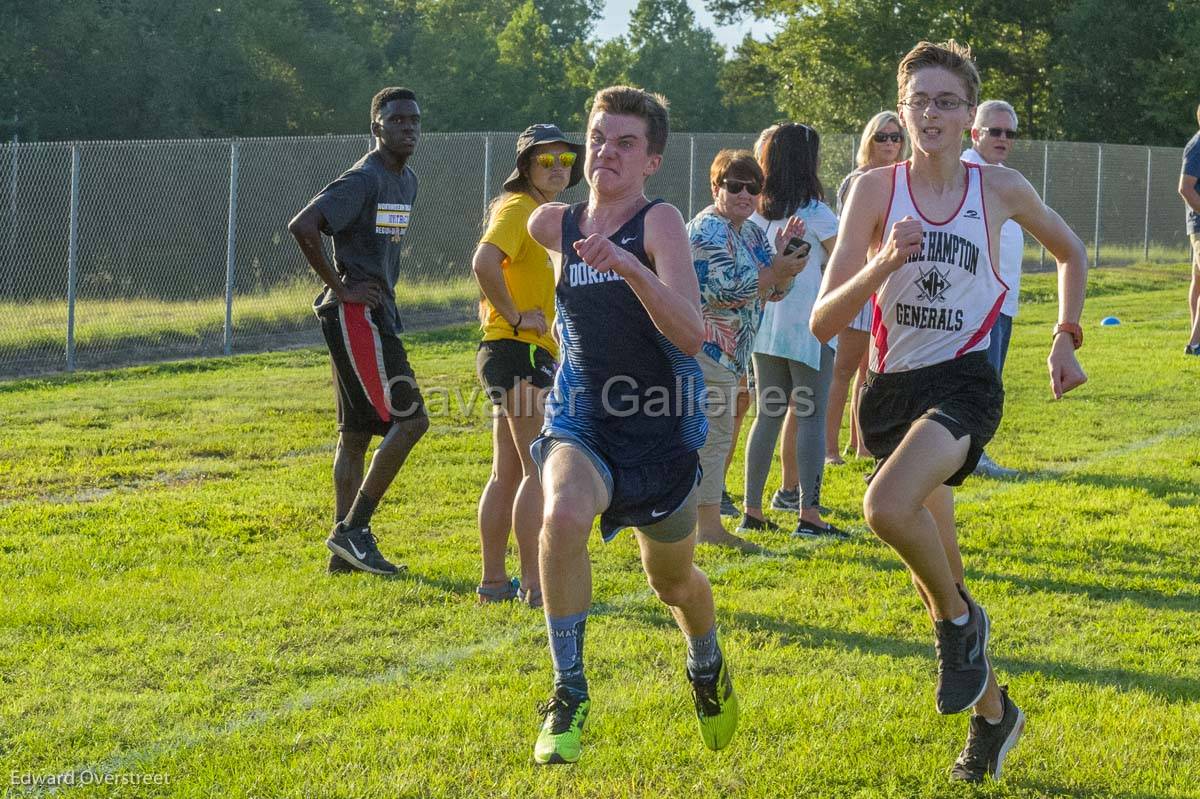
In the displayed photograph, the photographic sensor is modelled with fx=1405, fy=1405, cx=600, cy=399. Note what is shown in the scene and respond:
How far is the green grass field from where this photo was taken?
13.9ft

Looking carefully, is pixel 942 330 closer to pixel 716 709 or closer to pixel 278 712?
pixel 716 709

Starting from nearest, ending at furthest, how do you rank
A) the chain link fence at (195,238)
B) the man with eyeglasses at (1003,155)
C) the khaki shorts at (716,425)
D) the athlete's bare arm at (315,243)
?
the athlete's bare arm at (315,243)
the khaki shorts at (716,425)
the man with eyeglasses at (1003,155)
the chain link fence at (195,238)

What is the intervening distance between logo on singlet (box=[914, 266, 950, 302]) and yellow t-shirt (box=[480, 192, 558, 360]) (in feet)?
6.36

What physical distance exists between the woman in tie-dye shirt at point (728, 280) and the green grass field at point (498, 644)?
0.68 m

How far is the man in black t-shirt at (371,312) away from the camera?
21.3 feet

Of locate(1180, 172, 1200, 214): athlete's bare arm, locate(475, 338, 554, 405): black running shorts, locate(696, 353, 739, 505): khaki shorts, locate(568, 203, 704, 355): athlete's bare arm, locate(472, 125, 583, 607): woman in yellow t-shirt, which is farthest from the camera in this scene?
locate(1180, 172, 1200, 214): athlete's bare arm

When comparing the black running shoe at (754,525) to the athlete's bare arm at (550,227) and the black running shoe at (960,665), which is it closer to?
the black running shoe at (960,665)

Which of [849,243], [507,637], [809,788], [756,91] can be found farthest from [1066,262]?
[756,91]

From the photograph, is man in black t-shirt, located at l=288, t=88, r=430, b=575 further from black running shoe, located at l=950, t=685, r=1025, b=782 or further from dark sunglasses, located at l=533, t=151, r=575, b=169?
black running shoe, located at l=950, t=685, r=1025, b=782

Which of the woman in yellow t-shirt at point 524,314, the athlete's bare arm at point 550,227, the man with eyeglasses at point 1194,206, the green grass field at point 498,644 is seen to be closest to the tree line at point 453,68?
the man with eyeglasses at point 1194,206

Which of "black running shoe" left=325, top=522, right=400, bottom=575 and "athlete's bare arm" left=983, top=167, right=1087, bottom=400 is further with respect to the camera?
"black running shoe" left=325, top=522, right=400, bottom=575

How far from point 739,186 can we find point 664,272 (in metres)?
2.55

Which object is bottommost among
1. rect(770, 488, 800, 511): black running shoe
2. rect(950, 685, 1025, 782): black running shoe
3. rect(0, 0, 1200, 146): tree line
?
rect(950, 685, 1025, 782): black running shoe

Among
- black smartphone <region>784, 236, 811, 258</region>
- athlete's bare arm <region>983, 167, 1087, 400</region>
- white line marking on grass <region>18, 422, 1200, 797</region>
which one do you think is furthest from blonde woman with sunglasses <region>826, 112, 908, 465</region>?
athlete's bare arm <region>983, 167, 1087, 400</region>
